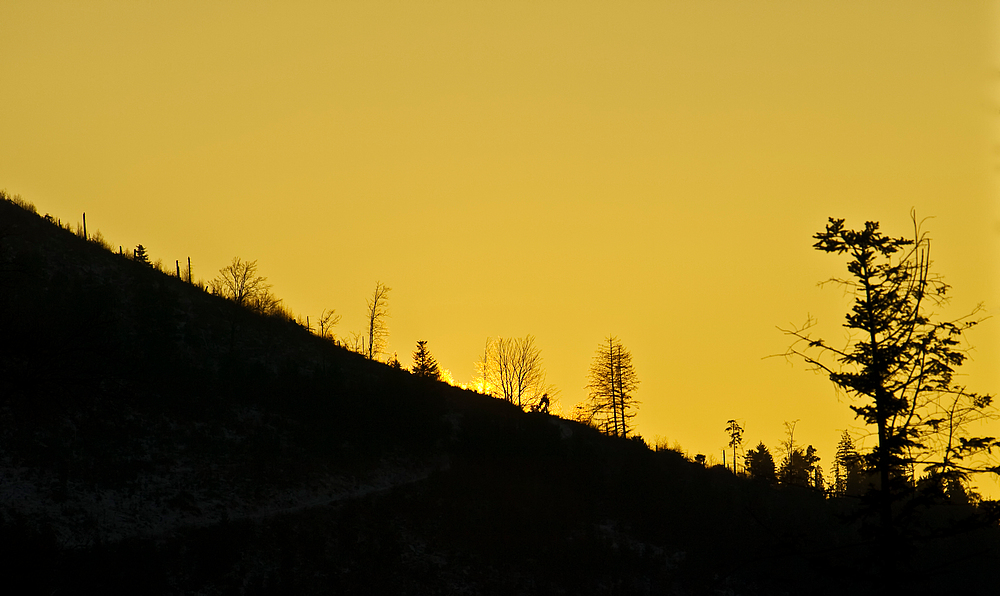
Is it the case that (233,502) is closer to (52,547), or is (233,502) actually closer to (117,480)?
(117,480)

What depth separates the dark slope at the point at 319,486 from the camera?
39.4 meters

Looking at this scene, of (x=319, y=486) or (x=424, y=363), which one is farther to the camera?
(x=424, y=363)

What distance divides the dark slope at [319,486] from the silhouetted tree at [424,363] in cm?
575

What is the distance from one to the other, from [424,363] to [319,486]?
29.5 metres

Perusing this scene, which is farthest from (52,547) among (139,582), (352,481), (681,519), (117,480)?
(681,519)

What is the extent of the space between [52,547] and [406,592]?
58.6 ft

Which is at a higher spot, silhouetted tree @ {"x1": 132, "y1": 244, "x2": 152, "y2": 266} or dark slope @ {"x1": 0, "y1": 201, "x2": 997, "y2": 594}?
silhouetted tree @ {"x1": 132, "y1": 244, "x2": 152, "y2": 266}

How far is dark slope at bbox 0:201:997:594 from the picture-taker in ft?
129

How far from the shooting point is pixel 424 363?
263 ft

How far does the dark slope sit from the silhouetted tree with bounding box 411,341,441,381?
575 cm

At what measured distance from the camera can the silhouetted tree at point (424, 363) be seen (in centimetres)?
7856

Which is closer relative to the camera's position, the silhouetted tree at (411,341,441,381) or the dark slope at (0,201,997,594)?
the dark slope at (0,201,997,594)

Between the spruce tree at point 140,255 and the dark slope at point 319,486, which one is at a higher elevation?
the spruce tree at point 140,255

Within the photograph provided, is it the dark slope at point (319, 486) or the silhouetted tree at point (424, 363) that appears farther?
the silhouetted tree at point (424, 363)
